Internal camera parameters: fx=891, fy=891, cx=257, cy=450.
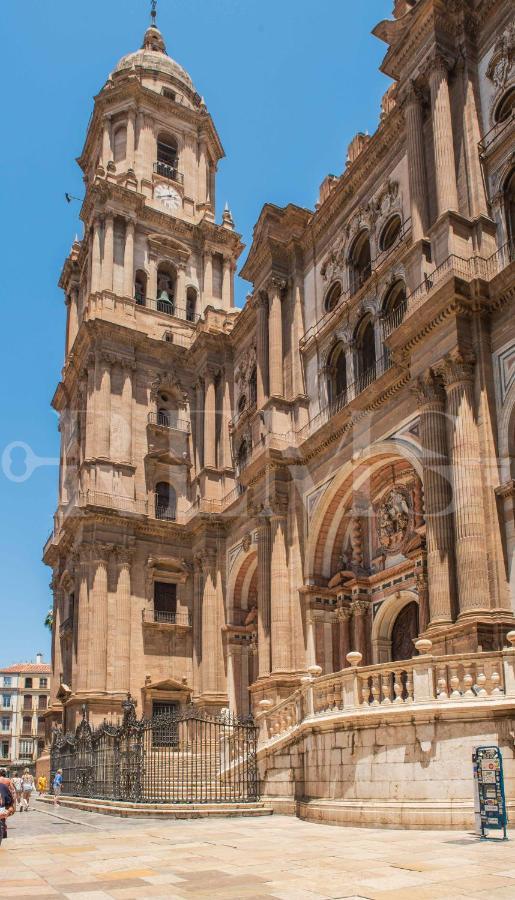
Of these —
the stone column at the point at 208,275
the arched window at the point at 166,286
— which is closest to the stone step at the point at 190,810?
the arched window at the point at 166,286

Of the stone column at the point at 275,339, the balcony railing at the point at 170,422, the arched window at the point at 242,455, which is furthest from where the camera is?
the balcony railing at the point at 170,422

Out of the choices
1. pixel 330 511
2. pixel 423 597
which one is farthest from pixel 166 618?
pixel 423 597

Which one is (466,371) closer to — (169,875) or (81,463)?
(169,875)

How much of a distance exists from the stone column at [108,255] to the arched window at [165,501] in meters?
8.53

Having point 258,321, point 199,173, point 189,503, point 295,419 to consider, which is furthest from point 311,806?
point 199,173

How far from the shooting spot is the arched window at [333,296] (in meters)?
28.2

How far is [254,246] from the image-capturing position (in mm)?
31125

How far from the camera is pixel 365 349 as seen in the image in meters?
26.4

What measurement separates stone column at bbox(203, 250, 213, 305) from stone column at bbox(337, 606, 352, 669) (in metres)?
19.5

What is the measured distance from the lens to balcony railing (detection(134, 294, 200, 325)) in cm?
3876

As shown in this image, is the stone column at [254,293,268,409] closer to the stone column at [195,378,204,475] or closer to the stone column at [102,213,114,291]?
the stone column at [195,378,204,475]

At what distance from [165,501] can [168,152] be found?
18.2 meters

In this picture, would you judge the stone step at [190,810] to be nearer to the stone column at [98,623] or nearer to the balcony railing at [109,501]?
the stone column at [98,623]

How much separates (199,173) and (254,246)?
46.7 ft
